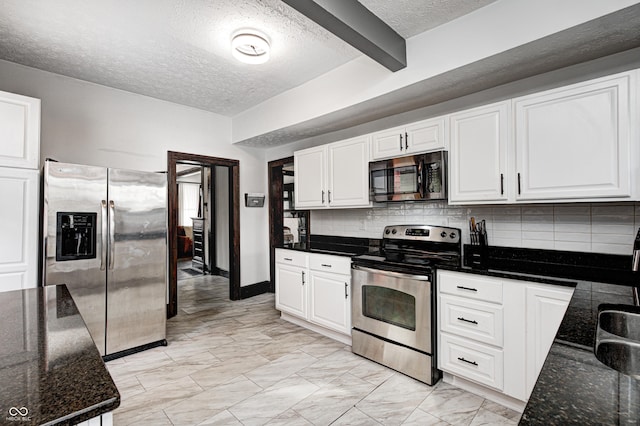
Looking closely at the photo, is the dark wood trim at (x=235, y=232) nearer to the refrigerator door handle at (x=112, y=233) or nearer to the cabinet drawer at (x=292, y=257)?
the cabinet drawer at (x=292, y=257)

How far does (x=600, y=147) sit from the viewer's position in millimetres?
1880

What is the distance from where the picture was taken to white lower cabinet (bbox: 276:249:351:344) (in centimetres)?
309

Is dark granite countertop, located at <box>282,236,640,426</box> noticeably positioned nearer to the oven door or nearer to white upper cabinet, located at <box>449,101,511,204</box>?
the oven door

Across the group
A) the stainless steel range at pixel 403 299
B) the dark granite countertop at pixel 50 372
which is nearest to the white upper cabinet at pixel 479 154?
the stainless steel range at pixel 403 299

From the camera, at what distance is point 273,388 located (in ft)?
7.77

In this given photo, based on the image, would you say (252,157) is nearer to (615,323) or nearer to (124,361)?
(124,361)

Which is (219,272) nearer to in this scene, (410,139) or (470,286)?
(410,139)

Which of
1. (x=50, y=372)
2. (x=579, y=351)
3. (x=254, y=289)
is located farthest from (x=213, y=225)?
(x=579, y=351)

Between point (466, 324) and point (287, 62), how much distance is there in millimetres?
2731

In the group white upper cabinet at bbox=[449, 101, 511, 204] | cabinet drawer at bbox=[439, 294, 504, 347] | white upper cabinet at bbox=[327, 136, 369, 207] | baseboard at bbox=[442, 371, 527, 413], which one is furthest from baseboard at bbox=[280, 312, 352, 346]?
white upper cabinet at bbox=[449, 101, 511, 204]

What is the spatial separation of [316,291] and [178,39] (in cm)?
265

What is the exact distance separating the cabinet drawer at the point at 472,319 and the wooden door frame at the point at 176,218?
124 inches

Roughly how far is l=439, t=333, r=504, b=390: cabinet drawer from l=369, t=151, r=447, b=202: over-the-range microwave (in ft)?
3.69

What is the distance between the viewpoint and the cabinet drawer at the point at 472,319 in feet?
6.94
